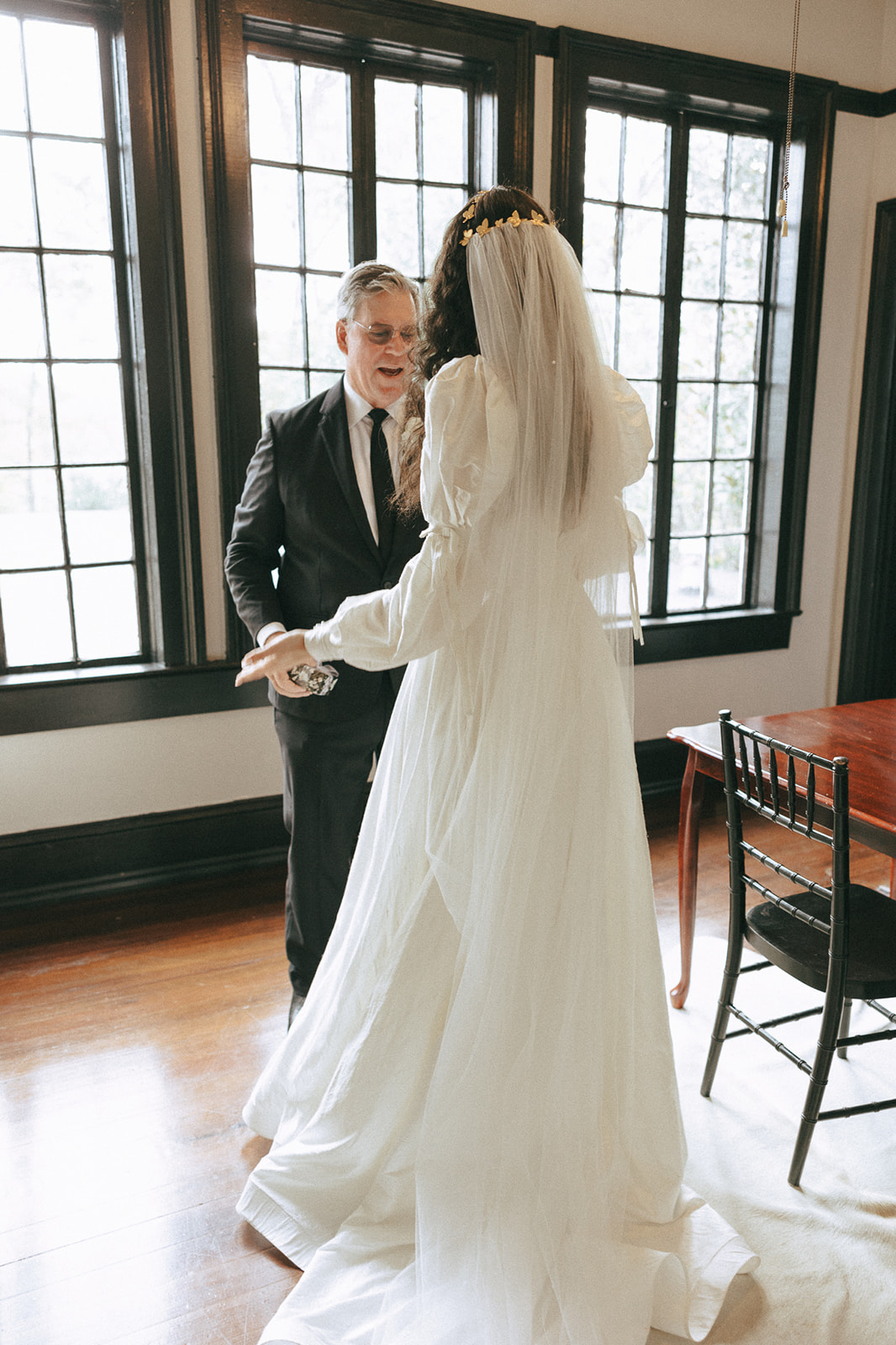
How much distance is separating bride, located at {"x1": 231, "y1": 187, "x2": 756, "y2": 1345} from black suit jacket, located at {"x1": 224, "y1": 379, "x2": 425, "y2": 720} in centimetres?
53

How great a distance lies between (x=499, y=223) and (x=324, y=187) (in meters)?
2.19

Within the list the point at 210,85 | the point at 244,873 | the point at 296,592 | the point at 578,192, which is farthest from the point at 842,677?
the point at 210,85

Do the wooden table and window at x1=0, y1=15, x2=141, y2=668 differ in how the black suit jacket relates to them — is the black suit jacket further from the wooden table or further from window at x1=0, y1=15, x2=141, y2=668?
window at x1=0, y1=15, x2=141, y2=668

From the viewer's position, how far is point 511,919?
Answer: 162 centimetres

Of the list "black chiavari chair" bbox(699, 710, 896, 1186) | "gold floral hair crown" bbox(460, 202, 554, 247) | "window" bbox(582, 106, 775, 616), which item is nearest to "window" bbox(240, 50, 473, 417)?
"window" bbox(582, 106, 775, 616)

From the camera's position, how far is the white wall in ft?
10.6

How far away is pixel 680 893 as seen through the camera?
104 inches

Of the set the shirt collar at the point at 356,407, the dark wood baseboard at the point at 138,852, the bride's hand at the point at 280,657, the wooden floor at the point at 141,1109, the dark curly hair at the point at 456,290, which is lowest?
the wooden floor at the point at 141,1109

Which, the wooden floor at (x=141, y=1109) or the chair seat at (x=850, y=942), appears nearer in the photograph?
the wooden floor at (x=141, y=1109)

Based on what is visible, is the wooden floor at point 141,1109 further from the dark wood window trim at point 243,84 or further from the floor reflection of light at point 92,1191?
the dark wood window trim at point 243,84

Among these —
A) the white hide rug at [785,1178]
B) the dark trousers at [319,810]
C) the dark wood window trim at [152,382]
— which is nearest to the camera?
the white hide rug at [785,1178]

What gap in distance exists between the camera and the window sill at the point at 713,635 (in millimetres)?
4266

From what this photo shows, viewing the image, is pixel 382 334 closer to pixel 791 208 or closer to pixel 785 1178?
pixel 785 1178

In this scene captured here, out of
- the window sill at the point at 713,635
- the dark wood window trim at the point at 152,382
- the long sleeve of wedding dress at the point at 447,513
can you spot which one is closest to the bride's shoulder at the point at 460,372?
the long sleeve of wedding dress at the point at 447,513
